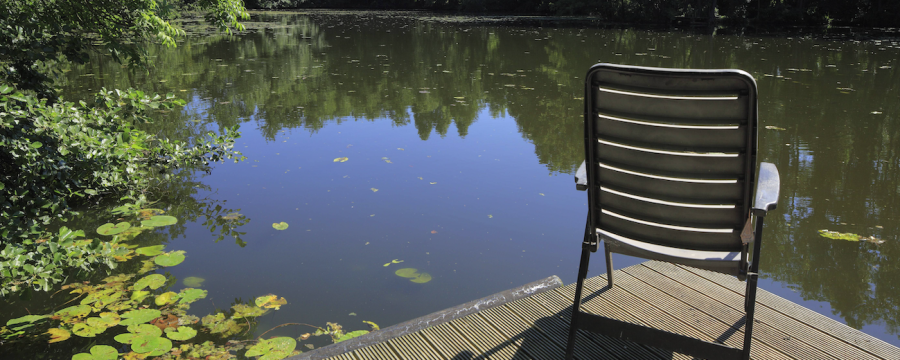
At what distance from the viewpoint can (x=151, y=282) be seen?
2906 mm

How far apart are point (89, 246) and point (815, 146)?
5956 mm

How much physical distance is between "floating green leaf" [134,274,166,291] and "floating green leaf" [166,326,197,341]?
0.50 metres

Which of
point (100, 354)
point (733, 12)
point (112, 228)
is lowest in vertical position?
point (100, 354)

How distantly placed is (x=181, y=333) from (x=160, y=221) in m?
1.53

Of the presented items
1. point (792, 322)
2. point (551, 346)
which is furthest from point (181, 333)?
point (792, 322)

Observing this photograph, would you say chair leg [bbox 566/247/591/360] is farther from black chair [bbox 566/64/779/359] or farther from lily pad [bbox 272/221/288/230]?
lily pad [bbox 272/221/288/230]

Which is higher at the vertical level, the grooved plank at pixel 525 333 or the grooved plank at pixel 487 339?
the grooved plank at pixel 487 339

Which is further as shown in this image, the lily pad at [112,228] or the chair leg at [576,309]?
the lily pad at [112,228]

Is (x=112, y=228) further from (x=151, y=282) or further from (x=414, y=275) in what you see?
(x=414, y=275)

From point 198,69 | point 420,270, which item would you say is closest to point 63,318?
point 420,270

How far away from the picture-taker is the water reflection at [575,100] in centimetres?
330

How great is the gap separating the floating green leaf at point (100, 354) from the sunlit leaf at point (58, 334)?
0.19 meters

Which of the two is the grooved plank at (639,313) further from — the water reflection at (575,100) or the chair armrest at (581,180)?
the chair armrest at (581,180)

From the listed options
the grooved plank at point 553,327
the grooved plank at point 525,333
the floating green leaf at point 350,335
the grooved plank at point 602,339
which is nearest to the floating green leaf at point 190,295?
the floating green leaf at point 350,335
